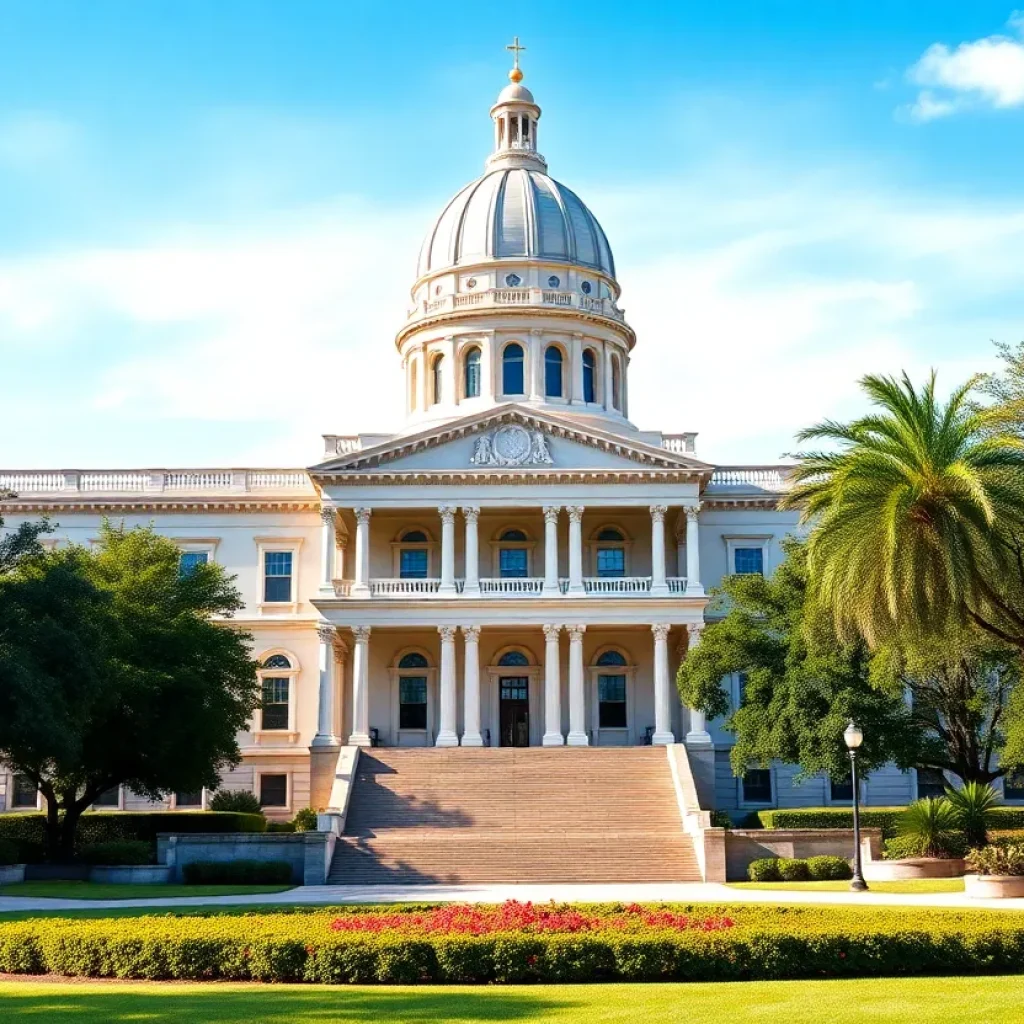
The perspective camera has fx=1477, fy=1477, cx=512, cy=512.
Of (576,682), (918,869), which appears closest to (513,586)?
(576,682)

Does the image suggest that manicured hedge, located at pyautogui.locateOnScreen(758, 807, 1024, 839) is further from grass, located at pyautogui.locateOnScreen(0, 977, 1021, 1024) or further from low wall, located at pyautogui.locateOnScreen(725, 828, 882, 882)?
grass, located at pyautogui.locateOnScreen(0, 977, 1021, 1024)

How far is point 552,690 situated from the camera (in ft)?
174

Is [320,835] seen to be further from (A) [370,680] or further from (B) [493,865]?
(A) [370,680]

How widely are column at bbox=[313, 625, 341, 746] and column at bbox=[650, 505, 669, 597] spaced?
465 inches

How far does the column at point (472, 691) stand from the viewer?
52438 millimetres

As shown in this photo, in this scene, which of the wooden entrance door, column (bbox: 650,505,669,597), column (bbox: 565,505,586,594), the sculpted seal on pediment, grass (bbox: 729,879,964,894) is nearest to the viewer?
grass (bbox: 729,879,964,894)

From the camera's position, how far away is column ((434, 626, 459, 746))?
52.8 m

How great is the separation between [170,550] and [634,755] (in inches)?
666

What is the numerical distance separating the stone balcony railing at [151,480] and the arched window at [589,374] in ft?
42.9

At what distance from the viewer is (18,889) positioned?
36344 mm

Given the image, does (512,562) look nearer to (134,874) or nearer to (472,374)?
(472,374)

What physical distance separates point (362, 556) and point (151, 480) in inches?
434

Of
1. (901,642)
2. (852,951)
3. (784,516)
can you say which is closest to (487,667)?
(784,516)

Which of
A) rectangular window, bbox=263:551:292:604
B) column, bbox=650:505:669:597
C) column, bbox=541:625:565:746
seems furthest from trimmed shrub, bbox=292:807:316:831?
column, bbox=650:505:669:597
